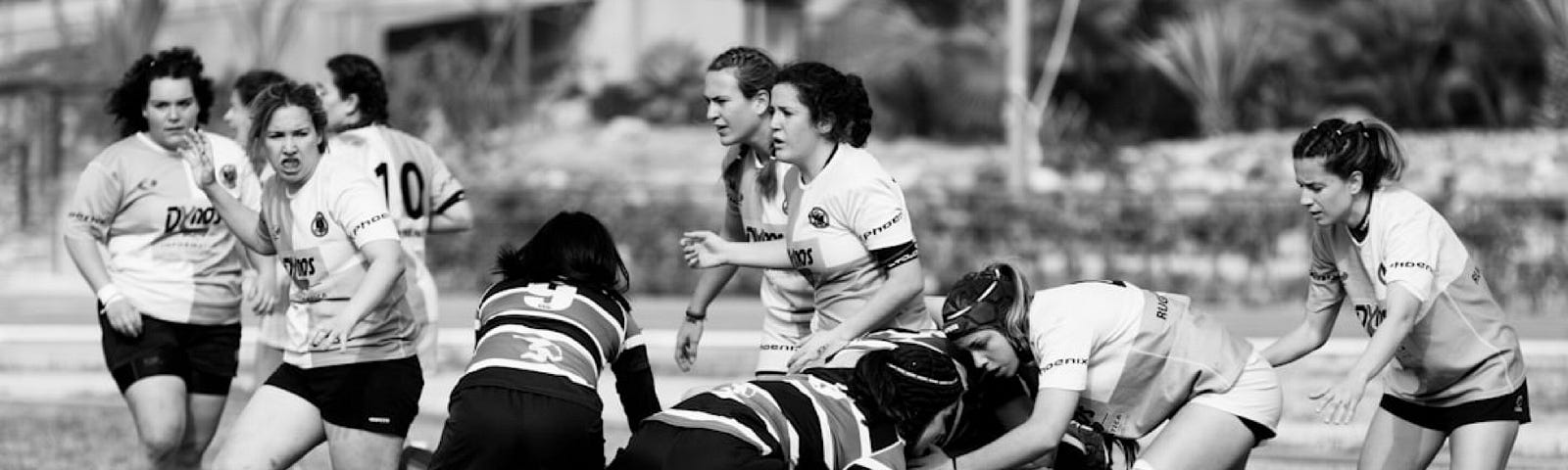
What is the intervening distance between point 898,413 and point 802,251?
134 cm

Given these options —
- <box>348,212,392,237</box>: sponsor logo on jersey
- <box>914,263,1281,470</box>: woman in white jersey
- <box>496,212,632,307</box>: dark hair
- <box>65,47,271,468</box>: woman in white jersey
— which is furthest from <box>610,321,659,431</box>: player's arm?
<box>65,47,271,468</box>: woman in white jersey

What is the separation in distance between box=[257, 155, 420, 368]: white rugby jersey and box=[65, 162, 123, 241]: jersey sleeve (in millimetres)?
1214

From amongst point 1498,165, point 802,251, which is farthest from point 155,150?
point 1498,165

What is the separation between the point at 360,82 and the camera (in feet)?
24.9

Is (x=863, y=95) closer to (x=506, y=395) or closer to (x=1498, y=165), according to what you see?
(x=506, y=395)

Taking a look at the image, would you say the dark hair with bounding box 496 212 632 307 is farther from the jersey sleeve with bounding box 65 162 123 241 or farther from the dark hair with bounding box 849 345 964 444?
the jersey sleeve with bounding box 65 162 123 241

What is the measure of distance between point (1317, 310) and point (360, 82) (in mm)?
3637

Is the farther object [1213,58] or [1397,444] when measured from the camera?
[1213,58]

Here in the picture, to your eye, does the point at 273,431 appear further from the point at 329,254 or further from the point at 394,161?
the point at 394,161

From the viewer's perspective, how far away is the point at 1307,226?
1673 centimetres

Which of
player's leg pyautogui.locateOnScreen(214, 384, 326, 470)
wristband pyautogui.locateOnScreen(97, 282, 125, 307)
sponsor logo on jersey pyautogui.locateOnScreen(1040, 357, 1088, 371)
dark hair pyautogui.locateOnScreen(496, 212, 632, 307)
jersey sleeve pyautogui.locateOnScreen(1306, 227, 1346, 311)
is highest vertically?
dark hair pyautogui.locateOnScreen(496, 212, 632, 307)

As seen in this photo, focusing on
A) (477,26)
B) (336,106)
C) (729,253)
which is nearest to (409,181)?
(336,106)

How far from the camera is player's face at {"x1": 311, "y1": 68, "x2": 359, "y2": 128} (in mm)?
7516

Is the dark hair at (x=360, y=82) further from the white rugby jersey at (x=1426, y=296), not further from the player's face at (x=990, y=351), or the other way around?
the white rugby jersey at (x=1426, y=296)
